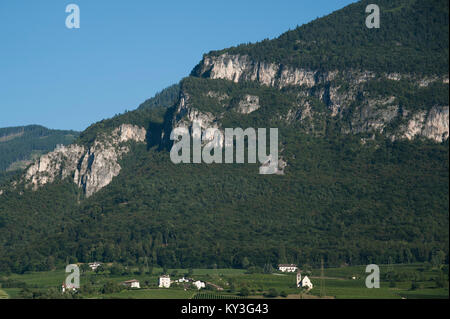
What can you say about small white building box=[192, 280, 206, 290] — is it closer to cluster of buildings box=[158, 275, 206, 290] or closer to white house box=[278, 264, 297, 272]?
cluster of buildings box=[158, 275, 206, 290]

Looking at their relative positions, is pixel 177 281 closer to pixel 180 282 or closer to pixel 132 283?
pixel 180 282

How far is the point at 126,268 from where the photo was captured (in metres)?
192

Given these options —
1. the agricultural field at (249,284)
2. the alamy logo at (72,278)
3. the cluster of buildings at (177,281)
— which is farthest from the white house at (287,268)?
the alamy logo at (72,278)

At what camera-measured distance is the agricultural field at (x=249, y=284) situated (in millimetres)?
150750

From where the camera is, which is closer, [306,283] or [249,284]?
[306,283]

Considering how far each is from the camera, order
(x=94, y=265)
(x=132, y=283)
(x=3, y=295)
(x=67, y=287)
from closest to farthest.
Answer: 1. (x=3, y=295)
2. (x=67, y=287)
3. (x=132, y=283)
4. (x=94, y=265)

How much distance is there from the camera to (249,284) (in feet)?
532

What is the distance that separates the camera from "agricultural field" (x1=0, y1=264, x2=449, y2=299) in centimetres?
15075

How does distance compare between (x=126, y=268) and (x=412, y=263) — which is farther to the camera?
(x=126, y=268)

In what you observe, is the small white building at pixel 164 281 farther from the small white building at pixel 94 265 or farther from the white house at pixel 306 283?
the small white building at pixel 94 265

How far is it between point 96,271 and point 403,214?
55083 millimetres

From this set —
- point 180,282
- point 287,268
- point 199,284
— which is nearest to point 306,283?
point 199,284
